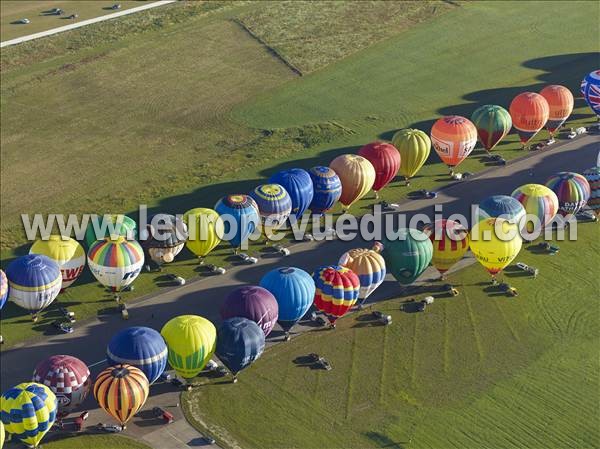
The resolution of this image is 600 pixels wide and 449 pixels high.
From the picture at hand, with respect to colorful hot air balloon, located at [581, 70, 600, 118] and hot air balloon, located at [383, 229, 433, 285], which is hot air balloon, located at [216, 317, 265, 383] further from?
colorful hot air balloon, located at [581, 70, 600, 118]

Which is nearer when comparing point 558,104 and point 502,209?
point 502,209

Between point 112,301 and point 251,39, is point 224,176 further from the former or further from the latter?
point 251,39

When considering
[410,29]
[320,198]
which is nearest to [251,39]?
[410,29]

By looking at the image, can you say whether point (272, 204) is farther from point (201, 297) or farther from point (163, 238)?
point (201, 297)

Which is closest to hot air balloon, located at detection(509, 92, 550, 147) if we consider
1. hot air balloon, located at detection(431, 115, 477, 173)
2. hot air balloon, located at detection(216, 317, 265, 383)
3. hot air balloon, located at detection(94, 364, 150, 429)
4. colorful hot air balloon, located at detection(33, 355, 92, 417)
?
hot air balloon, located at detection(431, 115, 477, 173)

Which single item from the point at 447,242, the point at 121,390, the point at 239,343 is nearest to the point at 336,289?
the point at 239,343

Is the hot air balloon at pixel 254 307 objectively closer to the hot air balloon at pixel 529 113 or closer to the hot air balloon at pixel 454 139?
the hot air balloon at pixel 454 139
